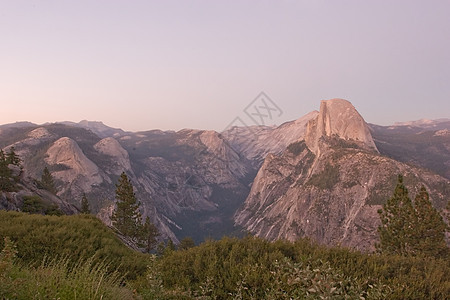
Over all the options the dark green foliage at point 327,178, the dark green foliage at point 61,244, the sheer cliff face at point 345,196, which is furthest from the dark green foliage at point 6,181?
the dark green foliage at point 327,178

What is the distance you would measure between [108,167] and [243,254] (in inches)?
6688

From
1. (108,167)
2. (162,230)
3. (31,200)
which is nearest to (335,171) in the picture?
(162,230)

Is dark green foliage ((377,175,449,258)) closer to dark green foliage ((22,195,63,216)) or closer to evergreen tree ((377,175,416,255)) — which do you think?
evergreen tree ((377,175,416,255))

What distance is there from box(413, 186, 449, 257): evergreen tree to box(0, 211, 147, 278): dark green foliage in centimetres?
3274

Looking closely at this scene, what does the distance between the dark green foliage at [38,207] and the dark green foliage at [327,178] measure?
153m

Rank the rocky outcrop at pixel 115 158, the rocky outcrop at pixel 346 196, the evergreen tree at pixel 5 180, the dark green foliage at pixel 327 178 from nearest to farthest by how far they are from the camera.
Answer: the evergreen tree at pixel 5 180, the rocky outcrop at pixel 346 196, the dark green foliage at pixel 327 178, the rocky outcrop at pixel 115 158

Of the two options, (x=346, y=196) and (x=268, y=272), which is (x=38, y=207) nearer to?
(x=268, y=272)

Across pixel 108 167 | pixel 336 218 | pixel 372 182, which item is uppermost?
pixel 108 167

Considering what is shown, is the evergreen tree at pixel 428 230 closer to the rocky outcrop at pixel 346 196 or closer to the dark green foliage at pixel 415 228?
the dark green foliage at pixel 415 228

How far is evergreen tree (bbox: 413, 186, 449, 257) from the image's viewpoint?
3033 cm

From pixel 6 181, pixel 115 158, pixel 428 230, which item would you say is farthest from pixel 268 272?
pixel 115 158

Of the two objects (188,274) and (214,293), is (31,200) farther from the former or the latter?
(214,293)

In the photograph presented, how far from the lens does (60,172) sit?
405ft

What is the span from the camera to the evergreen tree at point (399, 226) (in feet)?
104
